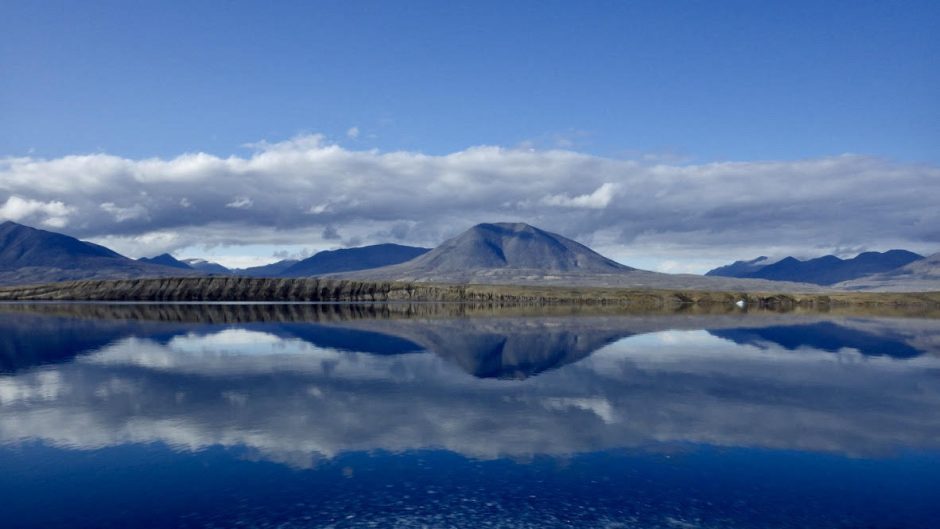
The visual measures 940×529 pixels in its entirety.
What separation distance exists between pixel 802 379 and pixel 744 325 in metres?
73.8

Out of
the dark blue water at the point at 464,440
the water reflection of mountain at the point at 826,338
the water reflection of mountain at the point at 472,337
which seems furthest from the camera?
the water reflection of mountain at the point at 826,338

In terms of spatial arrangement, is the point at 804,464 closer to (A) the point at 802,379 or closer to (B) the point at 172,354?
(A) the point at 802,379

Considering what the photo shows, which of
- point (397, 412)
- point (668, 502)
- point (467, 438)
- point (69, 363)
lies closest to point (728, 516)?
point (668, 502)

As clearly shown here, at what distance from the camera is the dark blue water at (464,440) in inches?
953

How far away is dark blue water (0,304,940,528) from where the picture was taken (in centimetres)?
2420

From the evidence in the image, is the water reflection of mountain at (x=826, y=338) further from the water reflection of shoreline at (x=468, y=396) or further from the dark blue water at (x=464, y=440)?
the dark blue water at (x=464, y=440)

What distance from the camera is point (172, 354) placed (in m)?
70.6

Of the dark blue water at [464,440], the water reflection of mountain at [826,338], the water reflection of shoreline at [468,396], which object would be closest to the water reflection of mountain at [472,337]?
the water reflection of mountain at [826,338]

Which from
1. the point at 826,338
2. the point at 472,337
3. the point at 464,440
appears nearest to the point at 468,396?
the point at 464,440

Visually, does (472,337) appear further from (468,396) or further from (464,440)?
(464,440)

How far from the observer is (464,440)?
111 ft

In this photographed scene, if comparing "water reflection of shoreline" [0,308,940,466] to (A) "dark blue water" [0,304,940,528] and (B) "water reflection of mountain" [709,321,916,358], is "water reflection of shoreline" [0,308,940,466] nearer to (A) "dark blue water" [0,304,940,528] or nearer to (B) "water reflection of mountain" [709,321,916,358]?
(A) "dark blue water" [0,304,940,528]

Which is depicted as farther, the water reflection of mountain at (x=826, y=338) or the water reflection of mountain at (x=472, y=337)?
the water reflection of mountain at (x=826, y=338)

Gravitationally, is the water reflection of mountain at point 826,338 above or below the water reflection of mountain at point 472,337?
below
